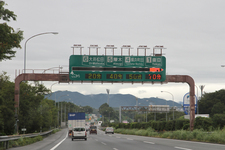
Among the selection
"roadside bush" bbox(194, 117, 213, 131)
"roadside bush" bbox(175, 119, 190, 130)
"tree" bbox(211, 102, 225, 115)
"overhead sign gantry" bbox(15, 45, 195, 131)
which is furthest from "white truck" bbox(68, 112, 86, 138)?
"tree" bbox(211, 102, 225, 115)

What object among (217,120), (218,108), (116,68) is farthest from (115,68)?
(218,108)

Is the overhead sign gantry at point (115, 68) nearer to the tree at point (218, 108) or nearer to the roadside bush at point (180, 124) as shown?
the roadside bush at point (180, 124)

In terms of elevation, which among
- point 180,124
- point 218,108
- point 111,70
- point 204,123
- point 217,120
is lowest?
point 218,108

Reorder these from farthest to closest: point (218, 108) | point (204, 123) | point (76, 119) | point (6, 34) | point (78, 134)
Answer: point (218, 108)
point (76, 119)
point (78, 134)
point (204, 123)
point (6, 34)

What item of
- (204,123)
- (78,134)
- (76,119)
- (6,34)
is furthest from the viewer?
(76,119)

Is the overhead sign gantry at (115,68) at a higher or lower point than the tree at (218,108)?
higher

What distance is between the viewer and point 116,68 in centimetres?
3394

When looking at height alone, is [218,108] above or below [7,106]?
below

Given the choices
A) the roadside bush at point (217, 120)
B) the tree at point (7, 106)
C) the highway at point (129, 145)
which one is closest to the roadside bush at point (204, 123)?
the roadside bush at point (217, 120)

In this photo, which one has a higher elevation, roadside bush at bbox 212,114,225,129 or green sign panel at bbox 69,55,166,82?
green sign panel at bbox 69,55,166,82

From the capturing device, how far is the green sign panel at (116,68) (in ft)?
110

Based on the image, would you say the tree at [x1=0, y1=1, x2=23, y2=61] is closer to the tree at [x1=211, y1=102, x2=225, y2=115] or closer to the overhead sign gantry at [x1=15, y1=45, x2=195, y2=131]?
the overhead sign gantry at [x1=15, y1=45, x2=195, y2=131]

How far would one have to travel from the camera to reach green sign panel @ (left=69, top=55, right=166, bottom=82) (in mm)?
33469

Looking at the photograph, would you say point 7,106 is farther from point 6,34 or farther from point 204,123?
point 204,123
